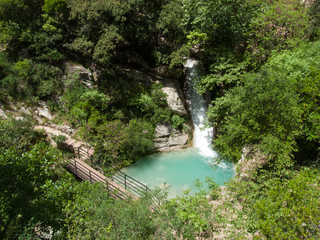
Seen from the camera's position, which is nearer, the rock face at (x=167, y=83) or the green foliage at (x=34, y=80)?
the green foliage at (x=34, y=80)

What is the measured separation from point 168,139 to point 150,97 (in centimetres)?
363

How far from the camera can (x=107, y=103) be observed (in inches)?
605

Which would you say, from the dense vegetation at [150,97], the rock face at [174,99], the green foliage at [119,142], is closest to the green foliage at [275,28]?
the dense vegetation at [150,97]

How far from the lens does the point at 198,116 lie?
17969 mm

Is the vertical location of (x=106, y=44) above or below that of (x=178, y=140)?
above

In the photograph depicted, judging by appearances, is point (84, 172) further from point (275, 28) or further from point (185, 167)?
point (275, 28)

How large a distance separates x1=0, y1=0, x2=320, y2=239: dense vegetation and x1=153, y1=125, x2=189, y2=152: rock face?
749 millimetres

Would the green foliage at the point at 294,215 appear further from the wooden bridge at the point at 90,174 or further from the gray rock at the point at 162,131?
the gray rock at the point at 162,131

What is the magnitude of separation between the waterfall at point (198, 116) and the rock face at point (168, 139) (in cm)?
114

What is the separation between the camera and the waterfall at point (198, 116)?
16.6m

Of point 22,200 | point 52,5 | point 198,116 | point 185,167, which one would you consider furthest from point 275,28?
point 22,200

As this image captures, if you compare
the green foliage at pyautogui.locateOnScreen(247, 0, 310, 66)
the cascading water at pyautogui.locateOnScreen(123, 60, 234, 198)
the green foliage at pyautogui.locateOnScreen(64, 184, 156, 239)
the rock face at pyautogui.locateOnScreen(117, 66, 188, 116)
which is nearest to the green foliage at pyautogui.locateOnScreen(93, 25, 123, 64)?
the rock face at pyautogui.locateOnScreen(117, 66, 188, 116)

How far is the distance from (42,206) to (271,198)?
23.5 feet

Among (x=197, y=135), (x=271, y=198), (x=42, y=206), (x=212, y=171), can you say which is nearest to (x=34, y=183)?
(x=42, y=206)
